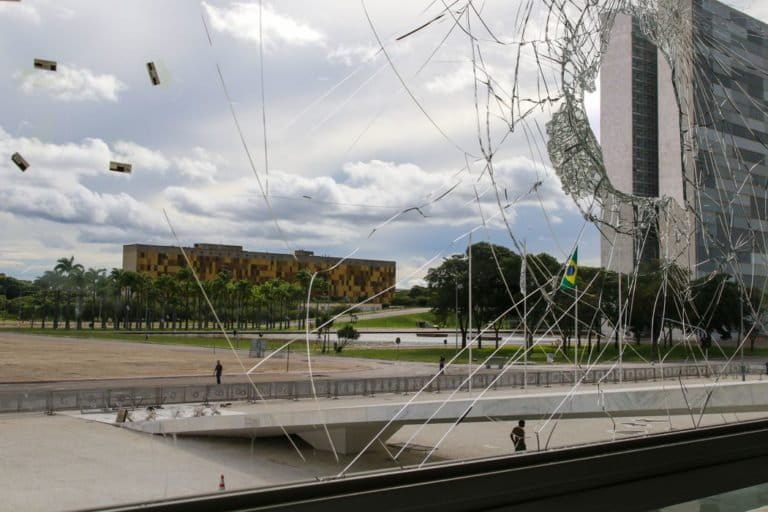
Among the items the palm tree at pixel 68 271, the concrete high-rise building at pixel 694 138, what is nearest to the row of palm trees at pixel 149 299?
the palm tree at pixel 68 271

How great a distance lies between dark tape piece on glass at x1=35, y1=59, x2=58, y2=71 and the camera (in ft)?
3.13

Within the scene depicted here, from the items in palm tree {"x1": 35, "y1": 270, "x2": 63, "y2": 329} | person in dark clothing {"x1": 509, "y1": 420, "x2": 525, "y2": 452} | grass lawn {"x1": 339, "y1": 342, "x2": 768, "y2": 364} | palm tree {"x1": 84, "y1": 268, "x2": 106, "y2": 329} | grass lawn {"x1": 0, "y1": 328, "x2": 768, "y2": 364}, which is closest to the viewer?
palm tree {"x1": 35, "y1": 270, "x2": 63, "y2": 329}

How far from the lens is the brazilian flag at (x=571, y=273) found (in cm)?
185

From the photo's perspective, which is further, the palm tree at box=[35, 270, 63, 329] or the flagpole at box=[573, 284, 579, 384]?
the flagpole at box=[573, 284, 579, 384]

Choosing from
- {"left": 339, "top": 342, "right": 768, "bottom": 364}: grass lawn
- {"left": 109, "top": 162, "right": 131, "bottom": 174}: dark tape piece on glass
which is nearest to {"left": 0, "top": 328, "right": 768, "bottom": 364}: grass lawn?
{"left": 339, "top": 342, "right": 768, "bottom": 364}: grass lawn

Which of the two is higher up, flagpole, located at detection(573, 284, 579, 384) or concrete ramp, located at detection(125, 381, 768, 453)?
flagpole, located at detection(573, 284, 579, 384)

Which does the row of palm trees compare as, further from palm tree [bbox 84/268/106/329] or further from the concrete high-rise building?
the concrete high-rise building

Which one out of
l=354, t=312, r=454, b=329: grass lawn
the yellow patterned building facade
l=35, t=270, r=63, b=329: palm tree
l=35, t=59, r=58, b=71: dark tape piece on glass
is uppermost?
l=35, t=59, r=58, b=71: dark tape piece on glass

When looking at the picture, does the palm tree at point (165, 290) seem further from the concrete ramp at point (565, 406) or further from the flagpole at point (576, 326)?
the flagpole at point (576, 326)

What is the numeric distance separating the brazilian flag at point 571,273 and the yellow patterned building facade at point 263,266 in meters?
0.57

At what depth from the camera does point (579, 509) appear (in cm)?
131

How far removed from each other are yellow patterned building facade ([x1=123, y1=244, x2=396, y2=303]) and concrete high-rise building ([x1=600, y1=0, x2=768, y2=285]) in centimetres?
92

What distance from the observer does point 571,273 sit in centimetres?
185

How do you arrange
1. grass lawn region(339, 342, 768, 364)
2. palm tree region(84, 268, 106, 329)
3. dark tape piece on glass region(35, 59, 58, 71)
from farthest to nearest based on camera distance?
grass lawn region(339, 342, 768, 364)
palm tree region(84, 268, 106, 329)
dark tape piece on glass region(35, 59, 58, 71)
